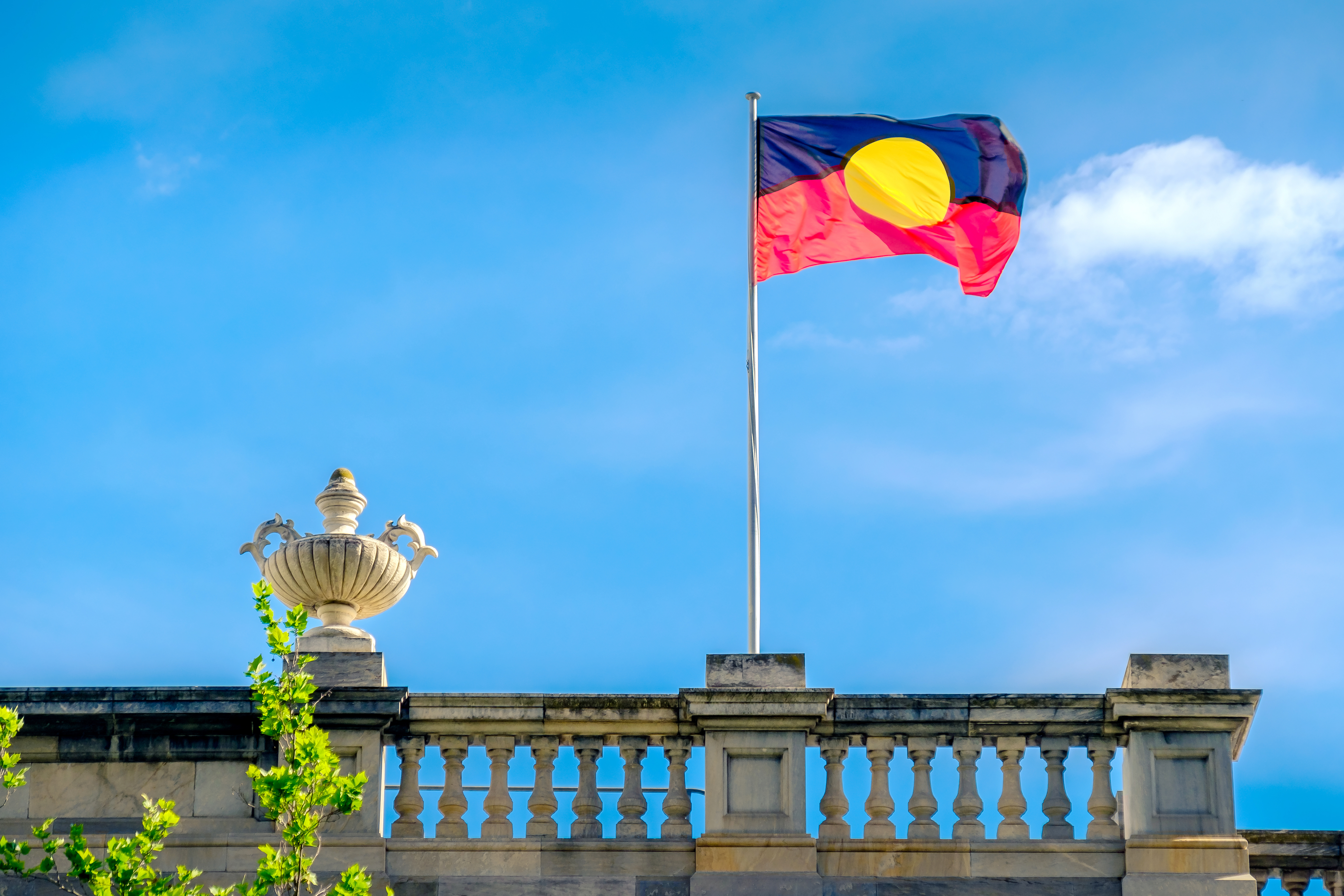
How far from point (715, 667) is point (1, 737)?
4.82m

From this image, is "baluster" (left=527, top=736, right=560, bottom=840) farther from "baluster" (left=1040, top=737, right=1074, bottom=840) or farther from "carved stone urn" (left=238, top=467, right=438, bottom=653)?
"baluster" (left=1040, top=737, right=1074, bottom=840)

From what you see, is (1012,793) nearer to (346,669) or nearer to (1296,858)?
(1296,858)

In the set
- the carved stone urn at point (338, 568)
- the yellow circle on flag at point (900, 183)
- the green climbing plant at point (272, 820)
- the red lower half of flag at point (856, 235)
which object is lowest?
the green climbing plant at point (272, 820)

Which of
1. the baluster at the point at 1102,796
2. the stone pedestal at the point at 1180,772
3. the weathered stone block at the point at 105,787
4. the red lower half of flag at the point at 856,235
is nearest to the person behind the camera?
the stone pedestal at the point at 1180,772

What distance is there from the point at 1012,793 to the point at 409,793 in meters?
4.26

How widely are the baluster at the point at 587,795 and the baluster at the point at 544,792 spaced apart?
0.46ft

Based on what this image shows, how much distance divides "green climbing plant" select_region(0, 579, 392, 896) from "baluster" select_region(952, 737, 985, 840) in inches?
159

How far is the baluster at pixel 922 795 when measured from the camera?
13.9 m

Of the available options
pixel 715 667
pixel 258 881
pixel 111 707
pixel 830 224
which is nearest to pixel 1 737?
pixel 111 707

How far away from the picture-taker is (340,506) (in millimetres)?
15484

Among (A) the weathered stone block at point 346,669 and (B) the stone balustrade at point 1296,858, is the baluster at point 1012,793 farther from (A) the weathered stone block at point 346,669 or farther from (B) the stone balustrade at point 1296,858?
(A) the weathered stone block at point 346,669

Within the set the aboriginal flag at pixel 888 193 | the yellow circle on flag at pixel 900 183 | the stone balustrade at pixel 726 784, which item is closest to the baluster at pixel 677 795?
the stone balustrade at pixel 726 784

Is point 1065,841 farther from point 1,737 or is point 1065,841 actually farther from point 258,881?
point 1,737

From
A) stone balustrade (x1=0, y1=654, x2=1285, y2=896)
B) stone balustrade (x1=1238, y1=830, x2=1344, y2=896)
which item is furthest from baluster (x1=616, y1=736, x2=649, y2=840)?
stone balustrade (x1=1238, y1=830, x2=1344, y2=896)
